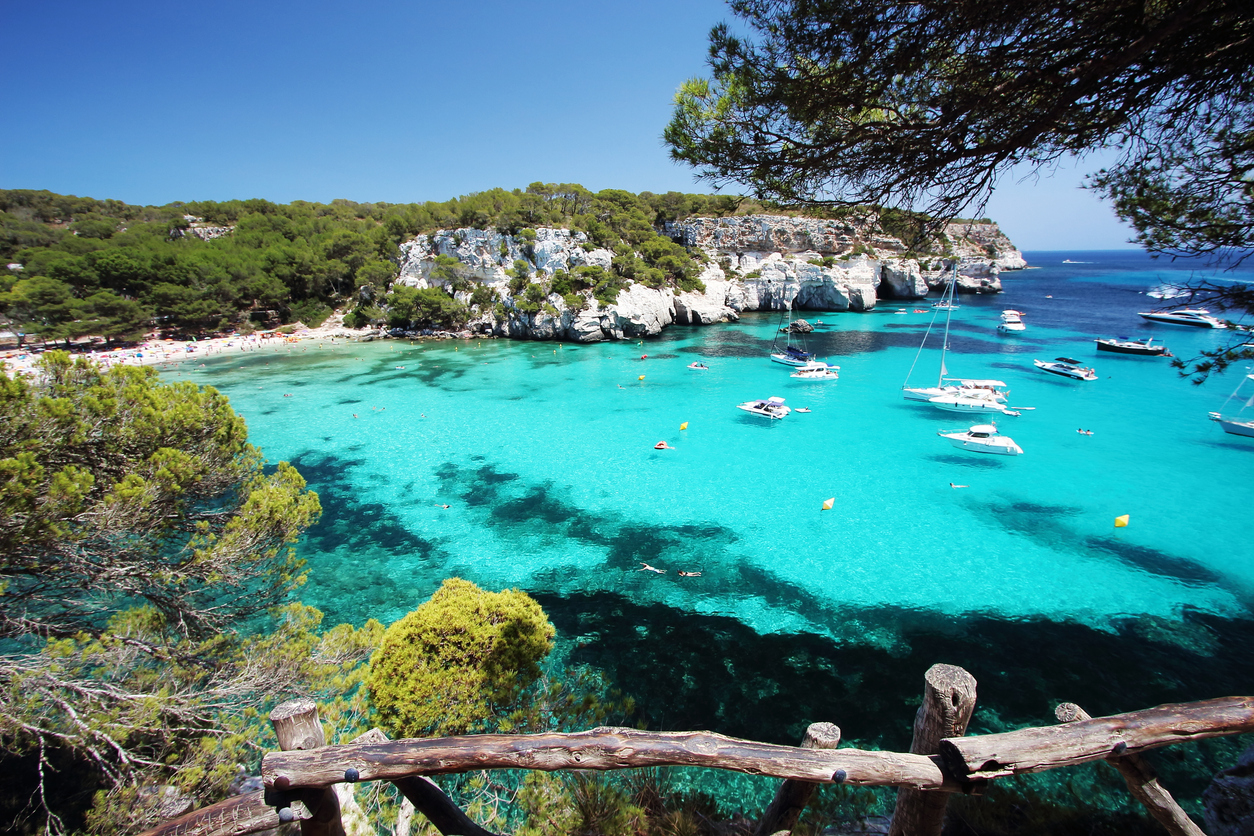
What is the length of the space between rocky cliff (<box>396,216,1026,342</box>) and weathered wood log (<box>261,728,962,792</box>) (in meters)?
40.3

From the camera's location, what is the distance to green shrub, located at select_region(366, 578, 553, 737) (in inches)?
233

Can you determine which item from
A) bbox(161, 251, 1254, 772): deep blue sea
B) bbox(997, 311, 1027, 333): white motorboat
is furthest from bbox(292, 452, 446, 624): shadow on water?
bbox(997, 311, 1027, 333): white motorboat

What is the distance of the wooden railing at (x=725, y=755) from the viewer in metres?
2.46

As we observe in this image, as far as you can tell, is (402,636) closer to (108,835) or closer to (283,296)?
(108,835)

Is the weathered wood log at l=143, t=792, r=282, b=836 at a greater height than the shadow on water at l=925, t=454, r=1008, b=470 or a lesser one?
greater

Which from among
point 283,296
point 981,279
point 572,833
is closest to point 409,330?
point 283,296

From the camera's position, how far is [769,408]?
23.6 m

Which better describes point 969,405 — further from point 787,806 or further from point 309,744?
point 309,744

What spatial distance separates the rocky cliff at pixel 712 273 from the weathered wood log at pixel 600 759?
40.3m

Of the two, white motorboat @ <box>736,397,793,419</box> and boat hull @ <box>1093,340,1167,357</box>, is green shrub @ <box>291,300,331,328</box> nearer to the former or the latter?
white motorboat @ <box>736,397,793,419</box>

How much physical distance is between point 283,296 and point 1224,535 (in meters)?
60.7

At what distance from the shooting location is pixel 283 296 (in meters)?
46.2

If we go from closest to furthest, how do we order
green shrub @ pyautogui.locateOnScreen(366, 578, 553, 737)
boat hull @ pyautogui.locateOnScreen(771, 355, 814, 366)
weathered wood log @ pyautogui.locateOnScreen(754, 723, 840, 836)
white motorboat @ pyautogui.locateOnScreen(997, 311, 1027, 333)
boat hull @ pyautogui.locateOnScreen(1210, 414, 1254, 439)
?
weathered wood log @ pyautogui.locateOnScreen(754, 723, 840, 836)
green shrub @ pyautogui.locateOnScreen(366, 578, 553, 737)
boat hull @ pyautogui.locateOnScreen(1210, 414, 1254, 439)
boat hull @ pyautogui.locateOnScreen(771, 355, 814, 366)
white motorboat @ pyautogui.locateOnScreen(997, 311, 1027, 333)

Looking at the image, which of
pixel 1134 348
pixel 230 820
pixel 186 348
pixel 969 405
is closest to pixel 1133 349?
pixel 1134 348
